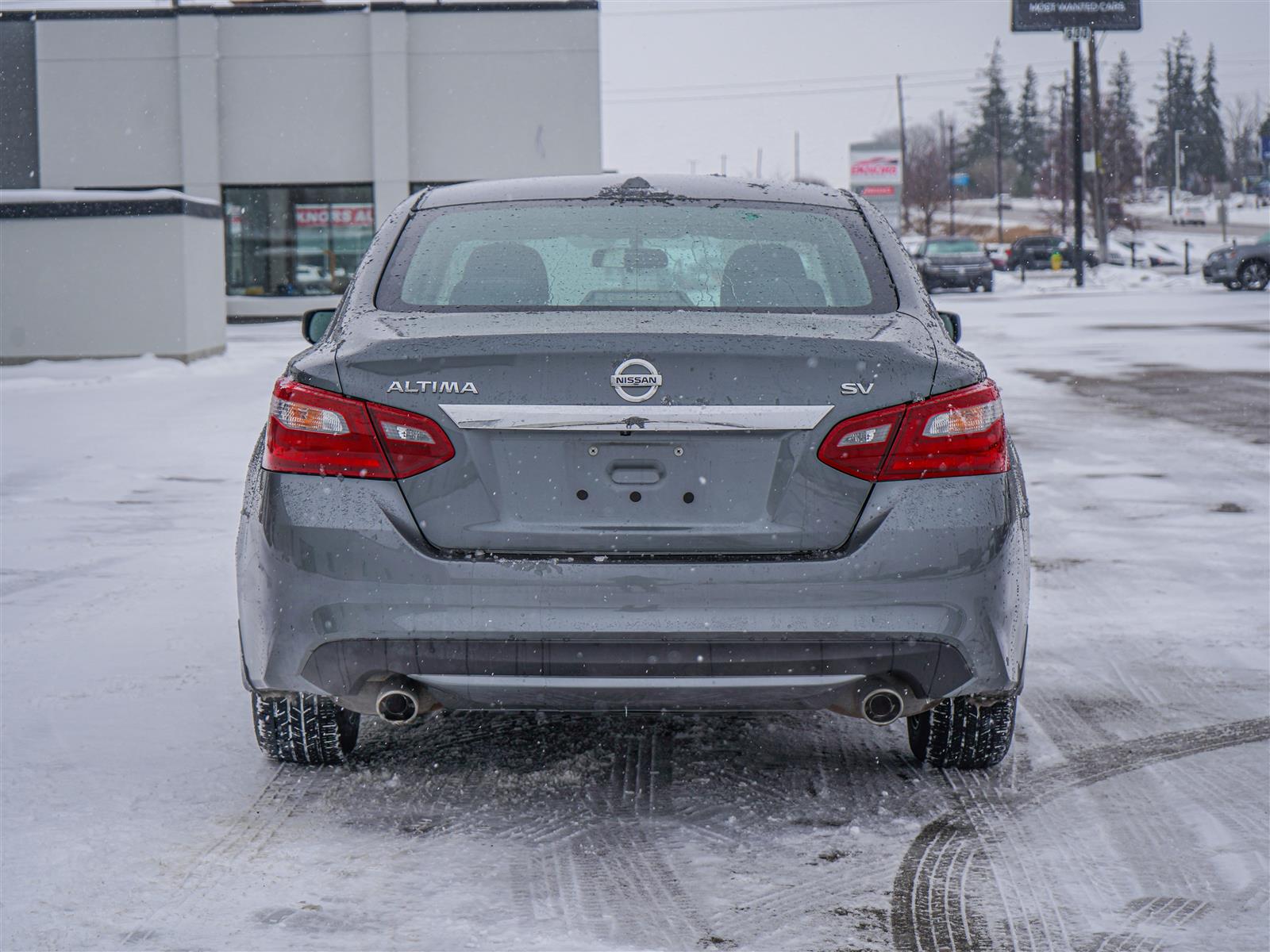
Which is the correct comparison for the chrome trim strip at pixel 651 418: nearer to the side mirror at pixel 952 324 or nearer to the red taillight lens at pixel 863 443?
the red taillight lens at pixel 863 443

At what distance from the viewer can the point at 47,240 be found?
63.8ft

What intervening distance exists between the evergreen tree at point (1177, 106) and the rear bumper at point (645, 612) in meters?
148

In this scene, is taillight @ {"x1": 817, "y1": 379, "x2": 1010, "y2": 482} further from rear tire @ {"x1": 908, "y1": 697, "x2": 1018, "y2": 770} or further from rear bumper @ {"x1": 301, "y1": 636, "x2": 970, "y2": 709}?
rear tire @ {"x1": 908, "y1": 697, "x2": 1018, "y2": 770}

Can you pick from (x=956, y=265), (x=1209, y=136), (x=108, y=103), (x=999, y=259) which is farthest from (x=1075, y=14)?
(x=1209, y=136)

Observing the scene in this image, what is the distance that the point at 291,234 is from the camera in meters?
35.2

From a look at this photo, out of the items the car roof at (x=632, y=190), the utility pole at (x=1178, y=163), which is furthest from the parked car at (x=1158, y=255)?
the car roof at (x=632, y=190)

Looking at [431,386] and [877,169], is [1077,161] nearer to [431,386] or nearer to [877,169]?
[877,169]

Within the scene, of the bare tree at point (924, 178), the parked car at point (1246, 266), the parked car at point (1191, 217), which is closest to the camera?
the parked car at point (1246, 266)

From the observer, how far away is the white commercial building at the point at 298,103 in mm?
34250

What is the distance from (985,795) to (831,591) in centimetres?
97

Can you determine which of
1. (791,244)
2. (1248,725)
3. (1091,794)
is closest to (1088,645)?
(1248,725)

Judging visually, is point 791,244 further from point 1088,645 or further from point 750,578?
point 1088,645


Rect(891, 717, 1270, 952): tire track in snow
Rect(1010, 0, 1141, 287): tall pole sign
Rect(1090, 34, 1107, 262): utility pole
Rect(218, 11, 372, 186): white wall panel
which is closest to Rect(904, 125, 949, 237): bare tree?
Rect(1090, 34, 1107, 262): utility pole

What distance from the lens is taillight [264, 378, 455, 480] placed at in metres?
3.50
